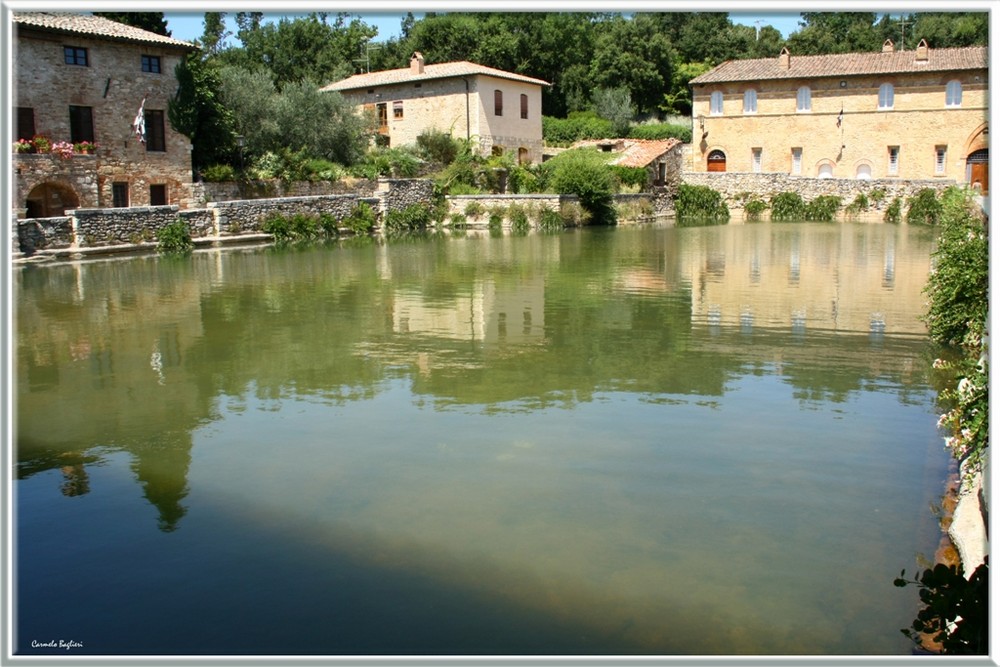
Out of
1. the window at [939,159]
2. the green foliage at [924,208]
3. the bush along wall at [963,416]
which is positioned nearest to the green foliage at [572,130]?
the window at [939,159]

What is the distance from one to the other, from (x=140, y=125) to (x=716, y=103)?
28.7m

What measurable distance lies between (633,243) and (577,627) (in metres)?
23.6

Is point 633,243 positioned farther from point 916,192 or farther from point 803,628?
point 803,628

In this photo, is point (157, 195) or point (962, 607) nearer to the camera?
point (962, 607)

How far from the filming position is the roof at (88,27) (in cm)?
2769

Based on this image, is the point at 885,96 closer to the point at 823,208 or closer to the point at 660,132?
the point at 823,208

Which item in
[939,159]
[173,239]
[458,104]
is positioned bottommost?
[173,239]

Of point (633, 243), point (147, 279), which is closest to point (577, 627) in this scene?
point (147, 279)

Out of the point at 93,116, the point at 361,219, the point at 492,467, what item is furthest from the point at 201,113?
the point at 492,467

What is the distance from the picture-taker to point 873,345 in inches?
490

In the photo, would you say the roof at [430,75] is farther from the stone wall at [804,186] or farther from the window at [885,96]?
the window at [885,96]

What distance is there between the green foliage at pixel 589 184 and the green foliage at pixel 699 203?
574cm

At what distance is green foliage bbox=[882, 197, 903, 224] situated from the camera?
123ft

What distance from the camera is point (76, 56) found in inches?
1151
